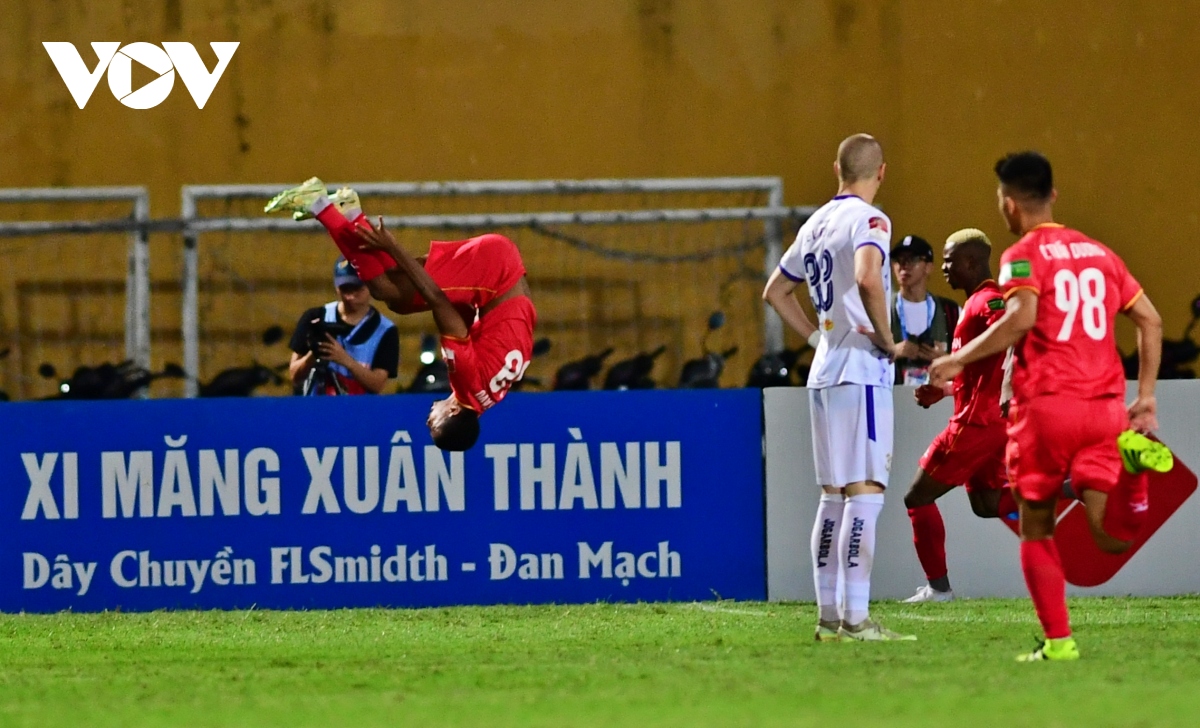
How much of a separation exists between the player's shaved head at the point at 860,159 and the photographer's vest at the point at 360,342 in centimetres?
417

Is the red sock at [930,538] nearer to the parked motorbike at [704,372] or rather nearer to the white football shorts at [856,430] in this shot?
the parked motorbike at [704,372]

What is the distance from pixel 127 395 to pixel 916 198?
7.54m

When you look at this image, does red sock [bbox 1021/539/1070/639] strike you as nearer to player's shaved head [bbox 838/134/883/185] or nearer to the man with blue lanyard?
player's shaved head [bbox 838/134/883/185]

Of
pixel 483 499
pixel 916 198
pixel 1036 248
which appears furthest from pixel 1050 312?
pixel 916 198

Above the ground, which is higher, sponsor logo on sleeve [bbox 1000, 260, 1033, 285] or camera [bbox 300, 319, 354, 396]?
sponsor logo on sleeve [bbox 1000, 260, 1033, 285]

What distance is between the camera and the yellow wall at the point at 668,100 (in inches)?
608

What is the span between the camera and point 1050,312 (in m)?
6.87

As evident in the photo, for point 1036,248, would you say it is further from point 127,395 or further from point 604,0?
point 604,0

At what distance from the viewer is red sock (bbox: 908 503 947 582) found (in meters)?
10.0

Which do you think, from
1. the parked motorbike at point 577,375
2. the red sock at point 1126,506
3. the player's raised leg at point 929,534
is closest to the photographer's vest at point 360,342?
the parked motorbike at point 577,375

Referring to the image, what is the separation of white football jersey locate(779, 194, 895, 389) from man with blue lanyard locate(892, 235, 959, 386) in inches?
107

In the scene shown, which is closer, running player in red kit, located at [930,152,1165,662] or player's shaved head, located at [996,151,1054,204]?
running player in red kit, located at [930,152,1165,662]

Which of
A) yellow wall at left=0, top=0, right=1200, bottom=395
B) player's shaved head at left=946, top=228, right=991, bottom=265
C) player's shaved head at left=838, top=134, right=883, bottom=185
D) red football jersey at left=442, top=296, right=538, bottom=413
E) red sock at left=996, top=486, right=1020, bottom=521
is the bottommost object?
red sock at left=996, top=486, right=1020, bottom=521

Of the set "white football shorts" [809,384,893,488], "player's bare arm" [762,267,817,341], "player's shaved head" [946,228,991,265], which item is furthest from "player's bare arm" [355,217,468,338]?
"player's shaved head" [946,228,991,265]
